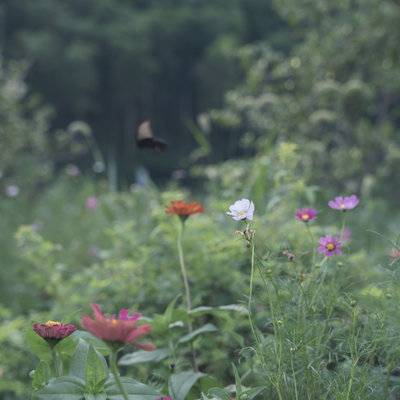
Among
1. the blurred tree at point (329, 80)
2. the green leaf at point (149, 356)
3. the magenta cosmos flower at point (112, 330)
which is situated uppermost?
the magenta cosmos flower at point (112, 330)

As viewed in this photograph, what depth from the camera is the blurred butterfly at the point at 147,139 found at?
1732 millimetres

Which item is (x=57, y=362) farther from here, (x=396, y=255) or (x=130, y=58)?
(x=130, y=58)

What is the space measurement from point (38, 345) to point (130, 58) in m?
26.0

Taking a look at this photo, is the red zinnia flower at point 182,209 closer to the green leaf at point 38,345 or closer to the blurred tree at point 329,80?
the green leaf at point 38,345

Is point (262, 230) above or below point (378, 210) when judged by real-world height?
above

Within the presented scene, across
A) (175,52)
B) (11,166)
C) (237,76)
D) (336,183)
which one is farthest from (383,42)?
(175,52)

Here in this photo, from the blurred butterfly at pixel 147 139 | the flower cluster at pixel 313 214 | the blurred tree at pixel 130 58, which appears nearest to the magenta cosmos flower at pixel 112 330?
the flower cluster at pixel 313 214

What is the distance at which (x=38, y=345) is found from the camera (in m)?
1.16

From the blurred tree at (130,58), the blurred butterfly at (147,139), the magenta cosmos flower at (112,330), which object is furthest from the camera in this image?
the blurred tree at (130,58)

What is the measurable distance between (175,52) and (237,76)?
3.44 metres

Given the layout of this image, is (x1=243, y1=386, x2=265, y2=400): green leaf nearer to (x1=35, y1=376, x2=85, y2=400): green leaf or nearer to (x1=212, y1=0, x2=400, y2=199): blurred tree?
(x1=35, y1=376, x2=85, y2=400): green leaf

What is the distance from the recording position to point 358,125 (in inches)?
233

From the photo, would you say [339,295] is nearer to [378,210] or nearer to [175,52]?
[378,210]

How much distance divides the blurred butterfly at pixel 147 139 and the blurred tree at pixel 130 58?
2138 centimetres
